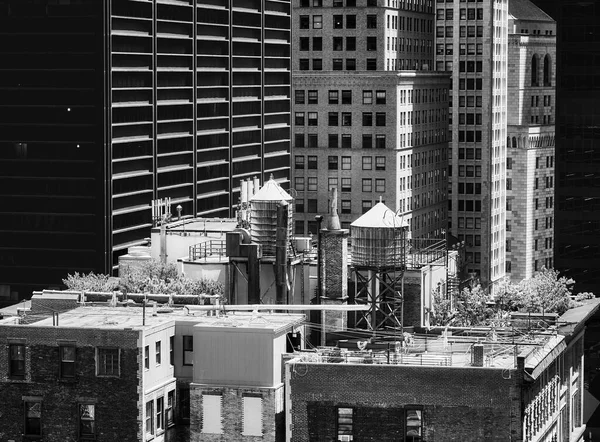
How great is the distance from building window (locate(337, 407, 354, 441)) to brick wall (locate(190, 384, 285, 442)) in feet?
14.3

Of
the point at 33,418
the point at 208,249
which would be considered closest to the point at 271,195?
the point at 208,249

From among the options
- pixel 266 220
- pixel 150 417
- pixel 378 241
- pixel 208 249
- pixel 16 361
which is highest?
pixel 266 220

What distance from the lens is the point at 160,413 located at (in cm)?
12738

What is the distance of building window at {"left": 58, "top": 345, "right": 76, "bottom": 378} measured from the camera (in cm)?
12550

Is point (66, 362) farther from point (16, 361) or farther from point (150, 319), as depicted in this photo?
point (150, 319)

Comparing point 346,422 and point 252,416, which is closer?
point 346,422

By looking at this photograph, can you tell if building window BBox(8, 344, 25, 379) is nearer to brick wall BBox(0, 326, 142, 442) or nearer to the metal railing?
brick wall BBox(0, 326, 142, 442)

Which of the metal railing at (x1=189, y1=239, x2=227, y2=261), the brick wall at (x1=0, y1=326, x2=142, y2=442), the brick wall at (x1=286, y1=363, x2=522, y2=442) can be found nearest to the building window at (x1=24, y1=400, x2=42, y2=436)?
the brick wall at (x1=0, y1=326, x2=142, y2=442)

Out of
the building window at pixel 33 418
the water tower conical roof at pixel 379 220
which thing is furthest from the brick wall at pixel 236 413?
the water tower conical roof at pixel 379 220

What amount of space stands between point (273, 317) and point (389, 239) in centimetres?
1848

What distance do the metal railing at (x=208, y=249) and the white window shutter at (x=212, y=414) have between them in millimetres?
40898

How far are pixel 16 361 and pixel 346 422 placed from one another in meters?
20.0

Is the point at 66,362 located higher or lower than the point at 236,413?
higher

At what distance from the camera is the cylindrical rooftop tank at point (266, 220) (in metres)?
157
